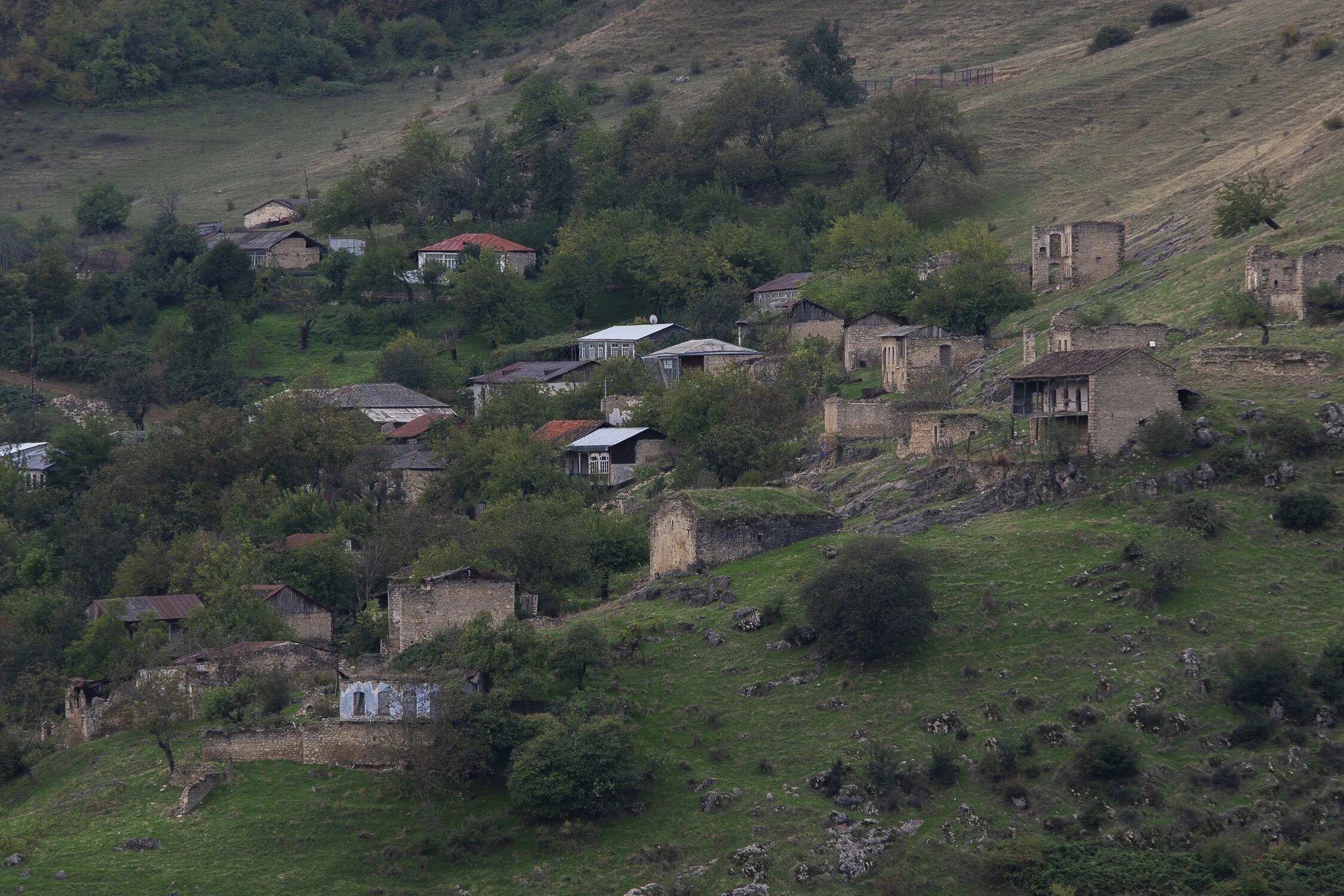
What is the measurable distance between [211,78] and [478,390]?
70908mm

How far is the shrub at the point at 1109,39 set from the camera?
11156cm

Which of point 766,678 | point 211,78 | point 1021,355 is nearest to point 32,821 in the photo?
point 766,678

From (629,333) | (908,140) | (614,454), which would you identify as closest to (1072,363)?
(614,454)

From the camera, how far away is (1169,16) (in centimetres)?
11288

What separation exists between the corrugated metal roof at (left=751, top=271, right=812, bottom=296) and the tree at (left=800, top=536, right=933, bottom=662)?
131 feet

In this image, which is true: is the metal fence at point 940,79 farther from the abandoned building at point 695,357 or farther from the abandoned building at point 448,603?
the abandoned building at point 448,603

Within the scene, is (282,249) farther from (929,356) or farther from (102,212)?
(929,356)

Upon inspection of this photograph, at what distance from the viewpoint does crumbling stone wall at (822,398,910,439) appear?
60844mm

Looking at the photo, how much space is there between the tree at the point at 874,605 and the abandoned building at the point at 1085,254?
95.5ft

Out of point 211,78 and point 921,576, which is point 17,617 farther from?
point 211,78

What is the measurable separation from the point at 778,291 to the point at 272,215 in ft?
118

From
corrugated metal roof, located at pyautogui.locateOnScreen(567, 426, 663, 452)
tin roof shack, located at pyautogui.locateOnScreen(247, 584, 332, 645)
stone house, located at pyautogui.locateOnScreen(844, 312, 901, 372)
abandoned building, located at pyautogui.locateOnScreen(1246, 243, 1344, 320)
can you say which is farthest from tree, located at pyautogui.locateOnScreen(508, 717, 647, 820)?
stone house, located at pyautogui.locateOnScreen(844, 312, 901, 372)

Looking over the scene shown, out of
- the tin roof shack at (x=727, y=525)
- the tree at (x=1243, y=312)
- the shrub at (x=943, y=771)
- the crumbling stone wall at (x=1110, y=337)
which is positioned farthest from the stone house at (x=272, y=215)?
the shrub at (x=943, y=771)

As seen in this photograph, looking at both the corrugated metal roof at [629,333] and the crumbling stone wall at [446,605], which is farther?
the corrugated metal roof at [629,333]
